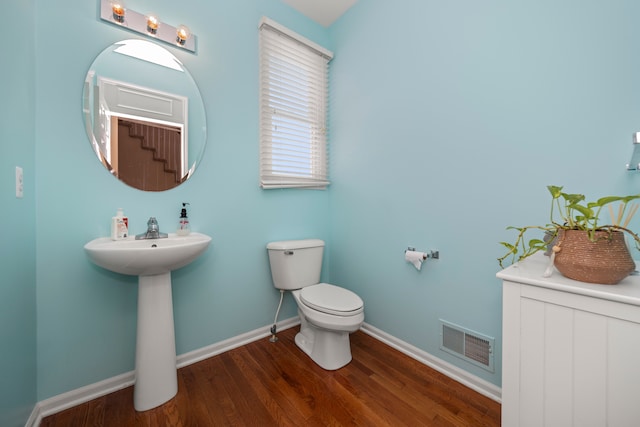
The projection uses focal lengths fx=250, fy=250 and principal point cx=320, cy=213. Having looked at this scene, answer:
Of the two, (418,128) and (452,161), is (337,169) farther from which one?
(452,161)

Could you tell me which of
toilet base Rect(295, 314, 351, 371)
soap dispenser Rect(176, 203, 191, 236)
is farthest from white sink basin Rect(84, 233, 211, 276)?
toilet base Rect(295, 314, 351, 371)

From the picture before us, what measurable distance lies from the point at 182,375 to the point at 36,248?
989 millimetres

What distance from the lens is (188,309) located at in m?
1.57

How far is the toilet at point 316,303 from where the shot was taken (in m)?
1.44

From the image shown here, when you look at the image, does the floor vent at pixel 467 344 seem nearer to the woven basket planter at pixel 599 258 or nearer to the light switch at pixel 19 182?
the woven basket planter at pixel 599 258

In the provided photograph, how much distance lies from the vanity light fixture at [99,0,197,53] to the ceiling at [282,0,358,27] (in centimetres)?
89

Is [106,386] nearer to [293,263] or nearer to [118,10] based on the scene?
[293,263]

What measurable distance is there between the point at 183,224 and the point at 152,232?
165 mm

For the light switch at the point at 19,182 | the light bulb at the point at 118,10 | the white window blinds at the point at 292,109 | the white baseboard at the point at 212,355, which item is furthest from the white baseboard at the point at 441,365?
the light bulb at the point at 118,10

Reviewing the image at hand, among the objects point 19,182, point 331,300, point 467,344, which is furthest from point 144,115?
point 467,344

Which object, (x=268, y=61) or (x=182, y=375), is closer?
(x=182, y=375)

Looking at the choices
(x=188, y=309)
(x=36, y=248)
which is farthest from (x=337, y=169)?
(x=36, y=248)

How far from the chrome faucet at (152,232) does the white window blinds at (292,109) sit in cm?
71

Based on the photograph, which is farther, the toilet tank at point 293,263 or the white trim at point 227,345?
the toilet tank at point 293,263
